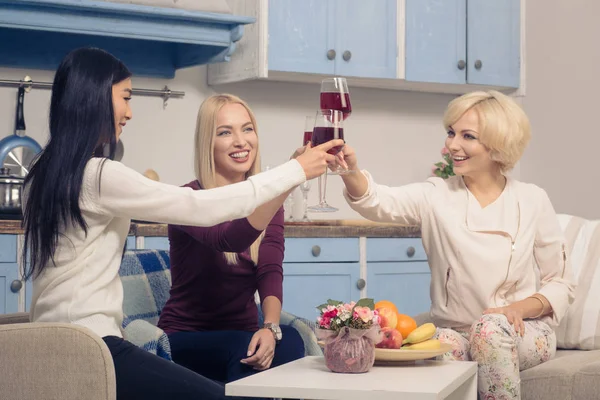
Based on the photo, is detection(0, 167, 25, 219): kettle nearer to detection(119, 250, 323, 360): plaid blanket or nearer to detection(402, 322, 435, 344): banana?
detection(119, 250, 323, 360): plaid blanket

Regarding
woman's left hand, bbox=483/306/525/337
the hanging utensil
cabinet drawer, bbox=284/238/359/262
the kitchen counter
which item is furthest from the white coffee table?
the hanging utensil

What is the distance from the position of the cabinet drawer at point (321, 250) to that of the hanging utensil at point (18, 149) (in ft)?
3.69

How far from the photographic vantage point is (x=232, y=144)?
2.59m

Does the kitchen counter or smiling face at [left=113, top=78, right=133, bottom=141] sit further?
the kitchen counter

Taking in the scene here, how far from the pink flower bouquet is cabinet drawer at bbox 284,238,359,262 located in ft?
6.08

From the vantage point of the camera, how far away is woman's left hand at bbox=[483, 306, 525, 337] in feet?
8.10

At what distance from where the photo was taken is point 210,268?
8.24 ft

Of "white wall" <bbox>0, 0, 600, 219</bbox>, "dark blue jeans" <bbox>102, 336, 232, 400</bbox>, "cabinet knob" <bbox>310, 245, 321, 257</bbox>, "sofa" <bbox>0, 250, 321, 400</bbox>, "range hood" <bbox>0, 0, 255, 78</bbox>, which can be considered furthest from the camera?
"white wall" <bbox>0, 0, 600, 219</bbox>

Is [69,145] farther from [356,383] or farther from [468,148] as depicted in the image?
[468,148]

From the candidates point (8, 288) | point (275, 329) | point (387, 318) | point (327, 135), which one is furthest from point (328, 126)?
point (8, 288)

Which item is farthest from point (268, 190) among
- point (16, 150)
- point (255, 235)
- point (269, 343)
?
point (16, 150)

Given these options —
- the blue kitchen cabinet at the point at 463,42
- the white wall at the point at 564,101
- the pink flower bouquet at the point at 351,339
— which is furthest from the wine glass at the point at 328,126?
the white wall at the point at 564,101

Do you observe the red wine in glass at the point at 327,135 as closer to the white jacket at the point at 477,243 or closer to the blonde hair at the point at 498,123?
the white jacket at the point at 477,243

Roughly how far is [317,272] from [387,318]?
1.84m
